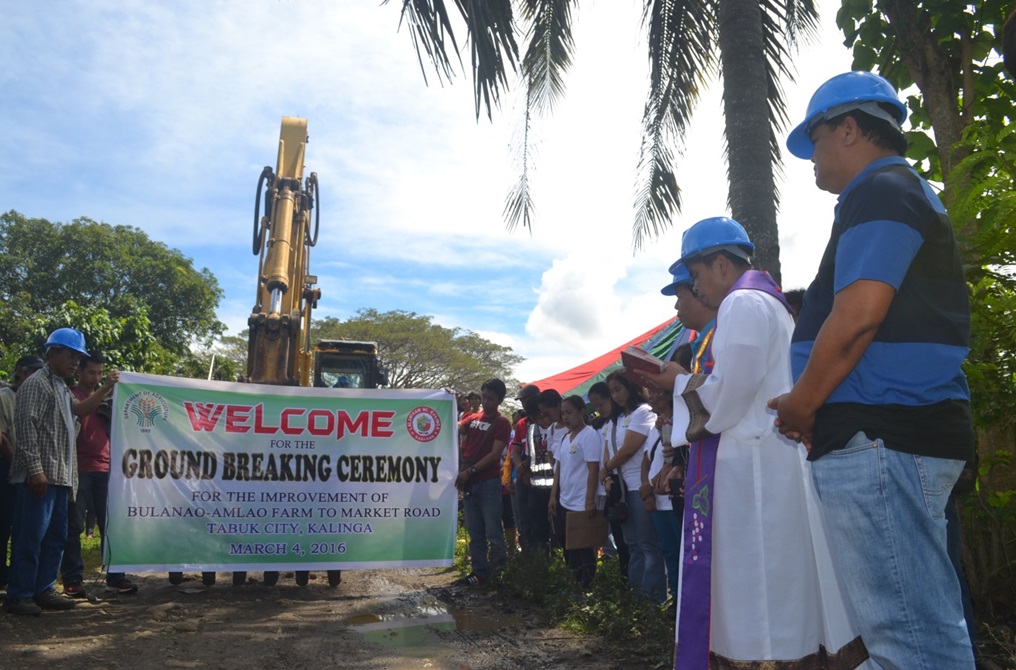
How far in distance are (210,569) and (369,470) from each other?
155 cm

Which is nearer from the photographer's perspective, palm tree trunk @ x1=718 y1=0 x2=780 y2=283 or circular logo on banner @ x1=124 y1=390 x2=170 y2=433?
palm tree trunk @ x1=718 y1=0 x2=780 y2=283

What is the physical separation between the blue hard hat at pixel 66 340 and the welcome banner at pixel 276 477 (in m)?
0.63

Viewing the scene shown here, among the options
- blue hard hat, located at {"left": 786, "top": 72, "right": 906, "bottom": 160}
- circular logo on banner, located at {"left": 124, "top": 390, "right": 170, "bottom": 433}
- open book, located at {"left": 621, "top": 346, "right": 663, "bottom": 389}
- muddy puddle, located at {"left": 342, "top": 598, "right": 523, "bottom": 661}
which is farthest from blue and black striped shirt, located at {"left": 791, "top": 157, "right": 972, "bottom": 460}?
circular logo on banner, located at {"left": 124, "top": 390, "right": 170, "bottom": 433}

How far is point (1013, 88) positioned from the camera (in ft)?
17.0

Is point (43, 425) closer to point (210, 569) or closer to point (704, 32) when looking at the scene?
point (210, 569)

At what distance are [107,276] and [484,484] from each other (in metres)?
35.7

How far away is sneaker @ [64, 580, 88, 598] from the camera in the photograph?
6.85 m

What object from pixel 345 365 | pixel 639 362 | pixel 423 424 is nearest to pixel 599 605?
pixel 423 424

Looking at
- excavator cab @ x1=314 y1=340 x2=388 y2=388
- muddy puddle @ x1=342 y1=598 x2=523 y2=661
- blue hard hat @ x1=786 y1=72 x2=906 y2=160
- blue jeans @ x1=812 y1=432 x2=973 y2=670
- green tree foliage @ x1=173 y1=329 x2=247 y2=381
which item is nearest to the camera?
blue jeans @ x1=812 y1=432 x2=973 y2=670

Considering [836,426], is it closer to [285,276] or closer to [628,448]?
[628,448]

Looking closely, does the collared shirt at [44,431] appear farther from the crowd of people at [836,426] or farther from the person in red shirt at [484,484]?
the crowd of people at [836,426]

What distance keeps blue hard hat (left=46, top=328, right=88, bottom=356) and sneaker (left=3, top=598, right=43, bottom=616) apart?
1864 millimetres

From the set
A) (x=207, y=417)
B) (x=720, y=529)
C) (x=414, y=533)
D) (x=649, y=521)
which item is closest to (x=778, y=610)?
(x=720, y=529)

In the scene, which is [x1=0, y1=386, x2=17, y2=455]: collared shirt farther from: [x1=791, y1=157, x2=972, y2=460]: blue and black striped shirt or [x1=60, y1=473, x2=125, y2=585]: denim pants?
[x1=791, y1=157, x2=972, y2=460]: blue and black striped shirt
